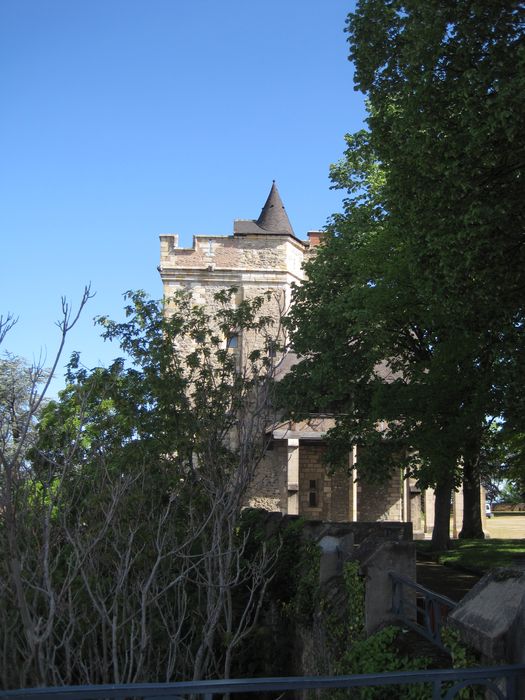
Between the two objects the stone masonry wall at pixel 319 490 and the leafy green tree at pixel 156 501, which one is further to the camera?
the stone masonry wall at pixel 319 490

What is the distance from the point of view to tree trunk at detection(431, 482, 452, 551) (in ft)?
80.1

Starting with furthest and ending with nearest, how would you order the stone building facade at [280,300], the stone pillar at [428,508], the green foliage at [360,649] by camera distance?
the stone pillar at [428,508] < the stone building facade at [280,300] < the green foliage at [360,649]

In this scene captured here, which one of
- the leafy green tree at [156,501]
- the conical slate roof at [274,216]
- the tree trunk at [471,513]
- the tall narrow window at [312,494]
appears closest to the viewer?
the leafy green tree at [156,501]

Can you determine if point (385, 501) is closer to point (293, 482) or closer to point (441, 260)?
point (293, 482)

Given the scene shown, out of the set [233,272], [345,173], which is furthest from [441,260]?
[233,272]

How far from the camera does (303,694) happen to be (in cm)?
1073

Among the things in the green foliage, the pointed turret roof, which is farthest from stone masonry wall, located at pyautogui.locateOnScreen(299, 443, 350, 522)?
the green foliage

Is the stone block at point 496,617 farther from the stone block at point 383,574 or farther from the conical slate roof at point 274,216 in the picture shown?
the conical slate roof at point 274,216

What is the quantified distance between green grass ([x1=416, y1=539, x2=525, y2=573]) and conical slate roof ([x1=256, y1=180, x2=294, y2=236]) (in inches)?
988

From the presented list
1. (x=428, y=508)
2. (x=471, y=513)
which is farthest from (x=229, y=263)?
(x=471, y=513)

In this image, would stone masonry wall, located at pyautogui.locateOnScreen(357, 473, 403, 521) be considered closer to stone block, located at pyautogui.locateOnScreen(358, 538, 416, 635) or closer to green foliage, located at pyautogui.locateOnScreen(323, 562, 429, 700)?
green foliage, located at pyautogui.locateOnScreen(323, 562, 429, 700)

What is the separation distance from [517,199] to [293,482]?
2549cm

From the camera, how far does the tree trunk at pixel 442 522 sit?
961 inches

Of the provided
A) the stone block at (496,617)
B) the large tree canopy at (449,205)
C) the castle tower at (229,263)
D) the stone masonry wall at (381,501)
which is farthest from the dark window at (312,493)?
the stone block at (496,617)
